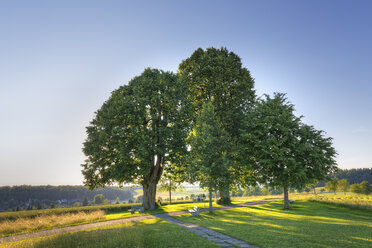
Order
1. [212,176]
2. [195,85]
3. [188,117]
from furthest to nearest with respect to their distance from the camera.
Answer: [195,85], [188,117], [212,176]

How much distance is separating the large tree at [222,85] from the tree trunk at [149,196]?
11.8m

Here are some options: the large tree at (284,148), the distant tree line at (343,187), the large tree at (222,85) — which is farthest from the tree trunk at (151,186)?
the distant tree line at (343,187)

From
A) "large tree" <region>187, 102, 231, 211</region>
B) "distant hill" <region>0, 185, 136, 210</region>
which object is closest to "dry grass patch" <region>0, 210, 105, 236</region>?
"large tree" <region>187, 102, 231, 211</region>

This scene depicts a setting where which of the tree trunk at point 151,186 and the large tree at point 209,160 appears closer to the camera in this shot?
the large tree at point 209,160

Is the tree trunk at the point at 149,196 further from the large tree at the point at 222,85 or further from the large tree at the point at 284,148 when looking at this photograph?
the large tree at the point at 284,148

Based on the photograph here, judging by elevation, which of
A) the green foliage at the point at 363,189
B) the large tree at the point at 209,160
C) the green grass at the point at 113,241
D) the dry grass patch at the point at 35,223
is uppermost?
the large tree at the point at 209,160

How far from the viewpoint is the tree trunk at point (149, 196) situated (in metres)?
28.9

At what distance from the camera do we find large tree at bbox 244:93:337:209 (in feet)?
77.3

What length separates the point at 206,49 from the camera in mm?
35250

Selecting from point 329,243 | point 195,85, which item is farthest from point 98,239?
point 195,85

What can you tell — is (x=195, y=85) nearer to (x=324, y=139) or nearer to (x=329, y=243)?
(x=324, y=139)

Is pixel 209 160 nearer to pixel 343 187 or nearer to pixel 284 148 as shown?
pixel 284 148

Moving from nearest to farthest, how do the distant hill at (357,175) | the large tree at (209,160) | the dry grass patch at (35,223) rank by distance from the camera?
the dry grass patch at (35,223)
the large tree at (209,160)
the distant hill at (357,175)

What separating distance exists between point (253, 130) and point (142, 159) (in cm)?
1606
